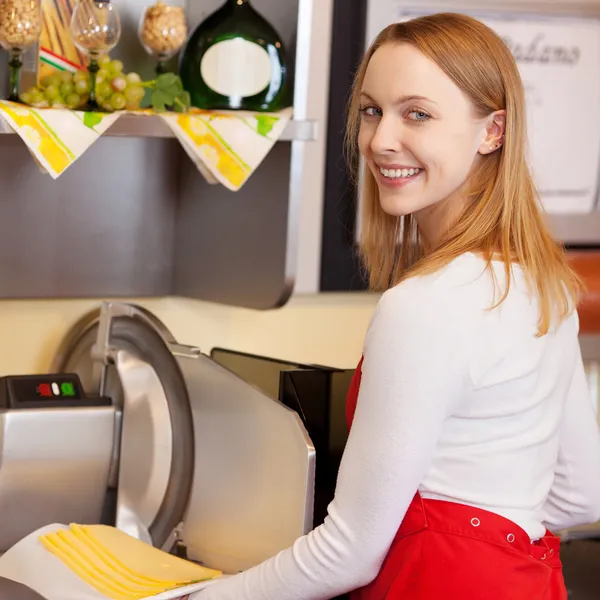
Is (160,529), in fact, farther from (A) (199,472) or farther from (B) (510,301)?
(B) (510,301)

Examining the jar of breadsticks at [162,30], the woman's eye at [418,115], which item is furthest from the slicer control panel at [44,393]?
the woman's eye at [418,115]

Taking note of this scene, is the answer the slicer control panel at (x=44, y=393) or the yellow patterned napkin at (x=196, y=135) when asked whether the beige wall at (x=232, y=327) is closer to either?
the slicer control panel at (x=44, y=393)

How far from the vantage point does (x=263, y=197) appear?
1.63 m

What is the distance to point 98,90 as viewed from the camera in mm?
1416

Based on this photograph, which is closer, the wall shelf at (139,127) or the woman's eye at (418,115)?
the woman's eye at (418,115)

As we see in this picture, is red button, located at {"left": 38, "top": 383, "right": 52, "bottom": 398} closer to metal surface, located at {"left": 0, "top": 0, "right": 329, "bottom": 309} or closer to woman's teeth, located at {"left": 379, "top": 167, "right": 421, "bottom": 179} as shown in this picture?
metal surface, located at {"left": 0, "top": 0, "right": 329, "bottom": 309}

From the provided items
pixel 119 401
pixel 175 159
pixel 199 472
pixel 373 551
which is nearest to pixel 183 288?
pixel 175 159

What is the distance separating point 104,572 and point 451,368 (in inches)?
19.4

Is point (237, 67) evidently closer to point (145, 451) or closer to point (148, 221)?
point (148, 221)

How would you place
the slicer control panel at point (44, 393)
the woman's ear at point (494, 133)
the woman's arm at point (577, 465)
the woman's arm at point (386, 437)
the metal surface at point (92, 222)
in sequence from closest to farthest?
the woman's arm at point (386, 437)
the woman's ear at point (494, 133)
the woman's arm at point (577, 465)
the slicer control panel at point (44, 393)
the metal surface at point (92, 222)

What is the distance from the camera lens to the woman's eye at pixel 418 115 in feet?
3.74

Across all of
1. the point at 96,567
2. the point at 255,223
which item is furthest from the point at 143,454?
the point at 255,223

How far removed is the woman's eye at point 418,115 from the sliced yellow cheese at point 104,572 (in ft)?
1.95

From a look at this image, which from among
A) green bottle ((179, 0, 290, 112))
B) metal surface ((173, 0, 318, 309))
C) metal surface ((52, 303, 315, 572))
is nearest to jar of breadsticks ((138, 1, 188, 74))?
green bottle ((179, 0, 290, 112))
